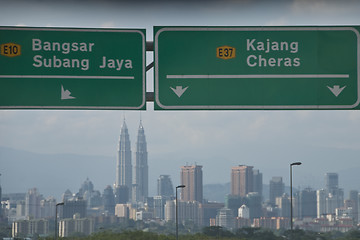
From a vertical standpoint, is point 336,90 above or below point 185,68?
below

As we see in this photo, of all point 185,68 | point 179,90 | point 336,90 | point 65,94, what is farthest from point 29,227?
point 336,90

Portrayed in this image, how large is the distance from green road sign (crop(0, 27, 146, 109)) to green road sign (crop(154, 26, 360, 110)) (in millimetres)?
617

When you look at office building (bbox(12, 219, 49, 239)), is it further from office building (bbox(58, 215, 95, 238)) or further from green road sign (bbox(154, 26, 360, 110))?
green road sign (bbox(154, 26, 360, 110))

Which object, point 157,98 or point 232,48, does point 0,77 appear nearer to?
point 157,98

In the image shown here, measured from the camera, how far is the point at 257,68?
54.9 ft

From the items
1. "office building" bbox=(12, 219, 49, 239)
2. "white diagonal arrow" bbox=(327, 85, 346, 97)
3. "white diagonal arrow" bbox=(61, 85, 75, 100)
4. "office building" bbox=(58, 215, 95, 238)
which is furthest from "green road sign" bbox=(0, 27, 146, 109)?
"office building" bbox=(58, 215, 95, 238)

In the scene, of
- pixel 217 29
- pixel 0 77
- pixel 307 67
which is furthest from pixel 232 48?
pixel 0 77

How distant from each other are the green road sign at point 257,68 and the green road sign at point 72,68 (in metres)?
0.62

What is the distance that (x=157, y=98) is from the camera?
1662cm

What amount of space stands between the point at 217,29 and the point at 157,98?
6.47ft

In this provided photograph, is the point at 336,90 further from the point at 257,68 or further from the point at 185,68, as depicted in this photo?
the point at 185,68

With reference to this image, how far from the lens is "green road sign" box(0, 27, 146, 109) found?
1642 cm

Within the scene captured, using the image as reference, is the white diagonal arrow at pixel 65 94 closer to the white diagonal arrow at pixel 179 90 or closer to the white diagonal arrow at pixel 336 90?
the white diagonal arrow at pixel 179 90

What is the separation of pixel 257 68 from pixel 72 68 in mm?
4015
